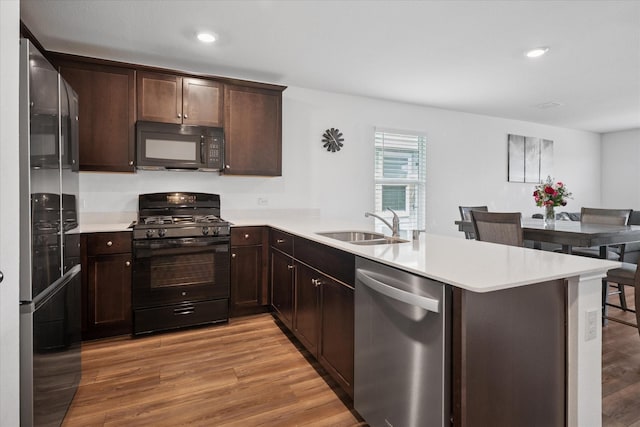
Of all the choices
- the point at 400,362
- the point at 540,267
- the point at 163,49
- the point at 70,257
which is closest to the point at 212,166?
the point at 163,49

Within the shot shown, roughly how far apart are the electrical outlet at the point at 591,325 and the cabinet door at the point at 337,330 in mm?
1034

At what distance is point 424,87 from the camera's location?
4281mm

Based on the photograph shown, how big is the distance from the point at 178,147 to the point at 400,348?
110 inches

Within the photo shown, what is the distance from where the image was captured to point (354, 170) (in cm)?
466

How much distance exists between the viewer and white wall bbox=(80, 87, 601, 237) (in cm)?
367

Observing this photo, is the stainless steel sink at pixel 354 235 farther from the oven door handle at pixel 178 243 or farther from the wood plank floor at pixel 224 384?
the oven door handle at pixel 178 243

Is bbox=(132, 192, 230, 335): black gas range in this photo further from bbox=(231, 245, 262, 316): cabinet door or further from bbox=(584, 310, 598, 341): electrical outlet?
bbox=(584, 310, 598, 341): electrical outlet

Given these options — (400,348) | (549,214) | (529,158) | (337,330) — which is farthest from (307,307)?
(529,158)

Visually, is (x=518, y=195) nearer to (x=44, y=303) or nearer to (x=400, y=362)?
(x=400, y=362)

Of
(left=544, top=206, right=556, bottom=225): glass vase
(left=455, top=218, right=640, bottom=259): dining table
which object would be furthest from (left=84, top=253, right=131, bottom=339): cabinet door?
(left=544, top=206, right=556, bottom=225): glass vase

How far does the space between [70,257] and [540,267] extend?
2.43 metres

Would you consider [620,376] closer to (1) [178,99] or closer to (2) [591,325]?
(2) [591,325]

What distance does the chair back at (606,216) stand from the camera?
12.3ft

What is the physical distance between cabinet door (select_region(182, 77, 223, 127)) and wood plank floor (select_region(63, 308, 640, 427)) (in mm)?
2042
